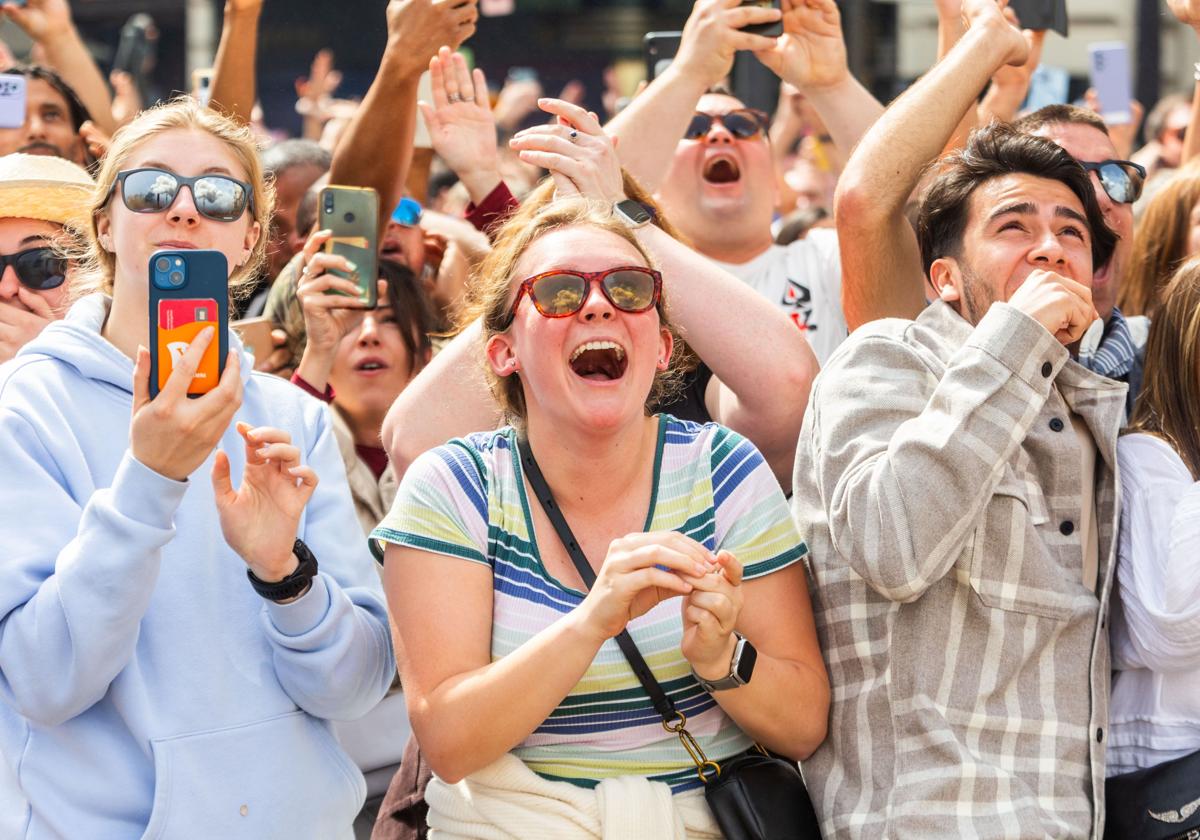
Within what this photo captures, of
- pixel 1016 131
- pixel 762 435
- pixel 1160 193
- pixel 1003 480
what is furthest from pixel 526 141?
pixel 1160 193

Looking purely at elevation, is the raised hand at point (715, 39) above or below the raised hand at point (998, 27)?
below

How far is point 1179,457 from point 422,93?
260cm

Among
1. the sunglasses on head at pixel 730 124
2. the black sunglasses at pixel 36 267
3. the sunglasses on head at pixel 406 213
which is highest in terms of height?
the black sunglasses at pixel 36 267

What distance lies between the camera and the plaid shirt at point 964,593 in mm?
2348

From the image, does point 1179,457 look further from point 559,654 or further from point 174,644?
point 174,644

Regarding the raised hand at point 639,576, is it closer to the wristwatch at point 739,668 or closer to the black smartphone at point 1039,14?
the wristwatch at point 739,668

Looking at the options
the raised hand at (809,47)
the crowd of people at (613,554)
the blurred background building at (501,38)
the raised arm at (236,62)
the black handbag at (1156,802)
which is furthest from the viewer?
the blurred background building at (501,38)

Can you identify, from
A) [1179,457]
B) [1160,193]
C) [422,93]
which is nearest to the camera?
[1179,457]

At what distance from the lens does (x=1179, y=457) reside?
270 centimetres

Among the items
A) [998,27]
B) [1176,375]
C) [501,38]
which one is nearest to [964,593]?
[1176,375]

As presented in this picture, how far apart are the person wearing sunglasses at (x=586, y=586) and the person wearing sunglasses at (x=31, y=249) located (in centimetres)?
107

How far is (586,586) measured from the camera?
2.45 meters

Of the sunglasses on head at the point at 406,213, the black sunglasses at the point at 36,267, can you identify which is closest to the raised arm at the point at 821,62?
the sunglasses on head at the point at 406,213

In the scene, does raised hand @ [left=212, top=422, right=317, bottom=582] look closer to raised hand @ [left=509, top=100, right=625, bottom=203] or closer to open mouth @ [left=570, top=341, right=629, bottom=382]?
open mouth @ [left=570, top=341, right=629, bottom=382]
